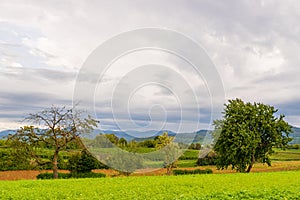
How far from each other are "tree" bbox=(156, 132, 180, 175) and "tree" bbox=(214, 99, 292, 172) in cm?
601

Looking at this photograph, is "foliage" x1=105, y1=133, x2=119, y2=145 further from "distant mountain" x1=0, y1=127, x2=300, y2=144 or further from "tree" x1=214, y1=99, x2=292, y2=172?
"tree" x1=214, y1=99, x2=292, y2=172

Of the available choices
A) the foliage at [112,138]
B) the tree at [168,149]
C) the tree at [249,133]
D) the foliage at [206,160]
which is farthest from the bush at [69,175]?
the foliage at [206,160]

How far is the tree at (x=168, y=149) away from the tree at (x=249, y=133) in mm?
6007

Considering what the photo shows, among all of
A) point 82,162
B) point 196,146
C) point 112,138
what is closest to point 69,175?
point 82,162

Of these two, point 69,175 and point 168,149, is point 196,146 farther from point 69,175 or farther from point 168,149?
point 69,175

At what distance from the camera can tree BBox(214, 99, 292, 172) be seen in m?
46.9

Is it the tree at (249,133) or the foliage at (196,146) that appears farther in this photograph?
the foliage at (196,146)

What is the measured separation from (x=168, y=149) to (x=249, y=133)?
1056 centimetres

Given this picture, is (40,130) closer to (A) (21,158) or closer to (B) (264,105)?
(A) (21,158)

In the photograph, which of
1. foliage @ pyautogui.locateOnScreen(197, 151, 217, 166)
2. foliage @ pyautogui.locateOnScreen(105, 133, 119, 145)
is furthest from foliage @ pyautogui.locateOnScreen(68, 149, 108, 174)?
foliage @ pyautogui.locateOnScreen(197, 151, 217, 166)

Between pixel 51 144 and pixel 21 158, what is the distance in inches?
131

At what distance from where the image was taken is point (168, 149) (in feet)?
158

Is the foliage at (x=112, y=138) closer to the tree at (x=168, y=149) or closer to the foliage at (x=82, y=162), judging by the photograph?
the foliage at (x=82, y=162)

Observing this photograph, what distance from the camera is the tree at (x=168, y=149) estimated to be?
156 feet
